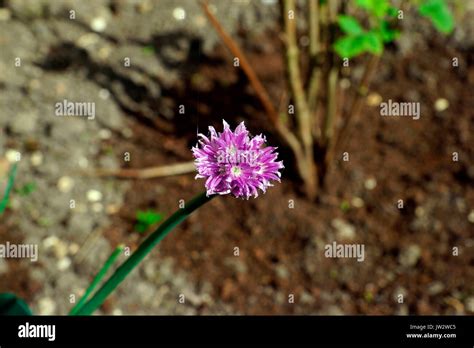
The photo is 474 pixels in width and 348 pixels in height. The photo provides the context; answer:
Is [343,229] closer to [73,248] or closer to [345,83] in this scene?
[345,83]

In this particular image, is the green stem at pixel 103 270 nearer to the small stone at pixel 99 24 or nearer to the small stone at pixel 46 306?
the small stone at pixel 46 306

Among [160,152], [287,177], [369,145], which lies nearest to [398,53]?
[369,145]

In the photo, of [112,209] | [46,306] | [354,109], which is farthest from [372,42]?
[46,306]

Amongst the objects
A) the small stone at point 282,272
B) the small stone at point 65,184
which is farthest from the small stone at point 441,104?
the small stone at point 65,184

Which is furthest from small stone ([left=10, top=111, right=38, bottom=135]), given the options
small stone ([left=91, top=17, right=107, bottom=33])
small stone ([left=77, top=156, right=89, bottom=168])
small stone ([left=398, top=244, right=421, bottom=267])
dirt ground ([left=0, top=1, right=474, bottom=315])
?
small stone ([left=398, top=244, right=421, bottom=267])

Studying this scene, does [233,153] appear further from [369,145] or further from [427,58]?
[427,58]

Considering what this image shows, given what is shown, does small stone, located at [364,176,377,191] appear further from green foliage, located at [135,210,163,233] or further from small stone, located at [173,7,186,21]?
small stone, located at [173,7,186,21]
